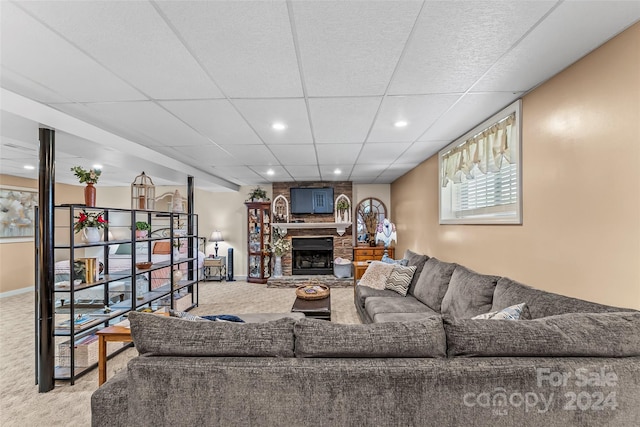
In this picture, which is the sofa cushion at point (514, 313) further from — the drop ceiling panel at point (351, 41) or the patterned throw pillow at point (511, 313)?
the drop ceiling panel at point (351, 41)

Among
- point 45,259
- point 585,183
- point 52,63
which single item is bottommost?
point 45,259

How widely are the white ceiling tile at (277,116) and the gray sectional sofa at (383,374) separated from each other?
1716 mm

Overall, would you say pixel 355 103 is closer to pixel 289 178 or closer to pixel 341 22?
pixel 341 22

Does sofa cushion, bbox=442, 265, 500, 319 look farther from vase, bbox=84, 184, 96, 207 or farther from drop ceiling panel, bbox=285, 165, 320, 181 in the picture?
vase, bbox=84, 184, 96, 207

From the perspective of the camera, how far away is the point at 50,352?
252 centimetres

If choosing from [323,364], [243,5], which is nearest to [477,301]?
[323,364]

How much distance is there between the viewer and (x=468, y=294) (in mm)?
2566

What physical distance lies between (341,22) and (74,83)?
74.7 inches

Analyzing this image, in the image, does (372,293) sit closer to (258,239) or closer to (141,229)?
(141,229)

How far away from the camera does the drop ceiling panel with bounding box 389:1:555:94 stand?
135cm

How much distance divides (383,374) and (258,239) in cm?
604

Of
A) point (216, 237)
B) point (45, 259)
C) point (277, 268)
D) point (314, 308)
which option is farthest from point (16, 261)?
point (314, 308)

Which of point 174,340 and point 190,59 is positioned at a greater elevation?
point 190,59

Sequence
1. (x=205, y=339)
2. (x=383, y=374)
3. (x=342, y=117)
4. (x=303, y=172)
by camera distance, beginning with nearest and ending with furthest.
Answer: (x=383, y=374), (x=205, y=339), (x=342, y=117), (x=303, y=172)
